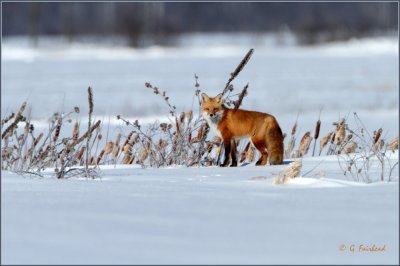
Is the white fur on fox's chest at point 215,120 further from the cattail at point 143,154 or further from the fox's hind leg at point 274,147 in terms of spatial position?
the cattail at point 143,154

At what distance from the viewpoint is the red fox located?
4996 millimetres

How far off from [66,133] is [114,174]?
5156mm

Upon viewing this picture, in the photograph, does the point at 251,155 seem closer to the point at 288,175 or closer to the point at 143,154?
the point at 143,154

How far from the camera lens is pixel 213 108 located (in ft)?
16.9

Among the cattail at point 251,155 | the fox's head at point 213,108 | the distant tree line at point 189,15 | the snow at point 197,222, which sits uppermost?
the distant tree line at point 189,15

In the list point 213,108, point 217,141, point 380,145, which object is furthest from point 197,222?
point 217,141

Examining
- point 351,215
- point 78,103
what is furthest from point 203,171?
point 78,103

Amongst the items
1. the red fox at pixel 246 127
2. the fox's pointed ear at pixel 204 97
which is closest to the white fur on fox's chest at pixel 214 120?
the red fox at pixel 246 127

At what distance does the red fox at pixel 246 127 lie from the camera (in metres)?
5.00

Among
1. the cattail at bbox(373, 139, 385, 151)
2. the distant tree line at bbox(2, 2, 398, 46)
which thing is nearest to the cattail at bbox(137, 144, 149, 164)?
the cattail at bbox(373, 139, 385, 151)

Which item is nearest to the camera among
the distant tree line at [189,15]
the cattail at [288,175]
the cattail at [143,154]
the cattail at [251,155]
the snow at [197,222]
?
the snow at [197,222]

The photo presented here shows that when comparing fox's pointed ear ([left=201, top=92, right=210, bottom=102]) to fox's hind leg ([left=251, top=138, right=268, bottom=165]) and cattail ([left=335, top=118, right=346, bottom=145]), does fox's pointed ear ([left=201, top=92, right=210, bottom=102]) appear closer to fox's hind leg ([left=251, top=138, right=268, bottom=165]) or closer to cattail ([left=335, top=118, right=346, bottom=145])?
fox's hind leg ([left=251, top=138, right=268, bottom=165])

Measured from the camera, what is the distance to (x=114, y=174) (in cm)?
444

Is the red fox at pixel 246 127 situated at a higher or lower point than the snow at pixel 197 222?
higher
